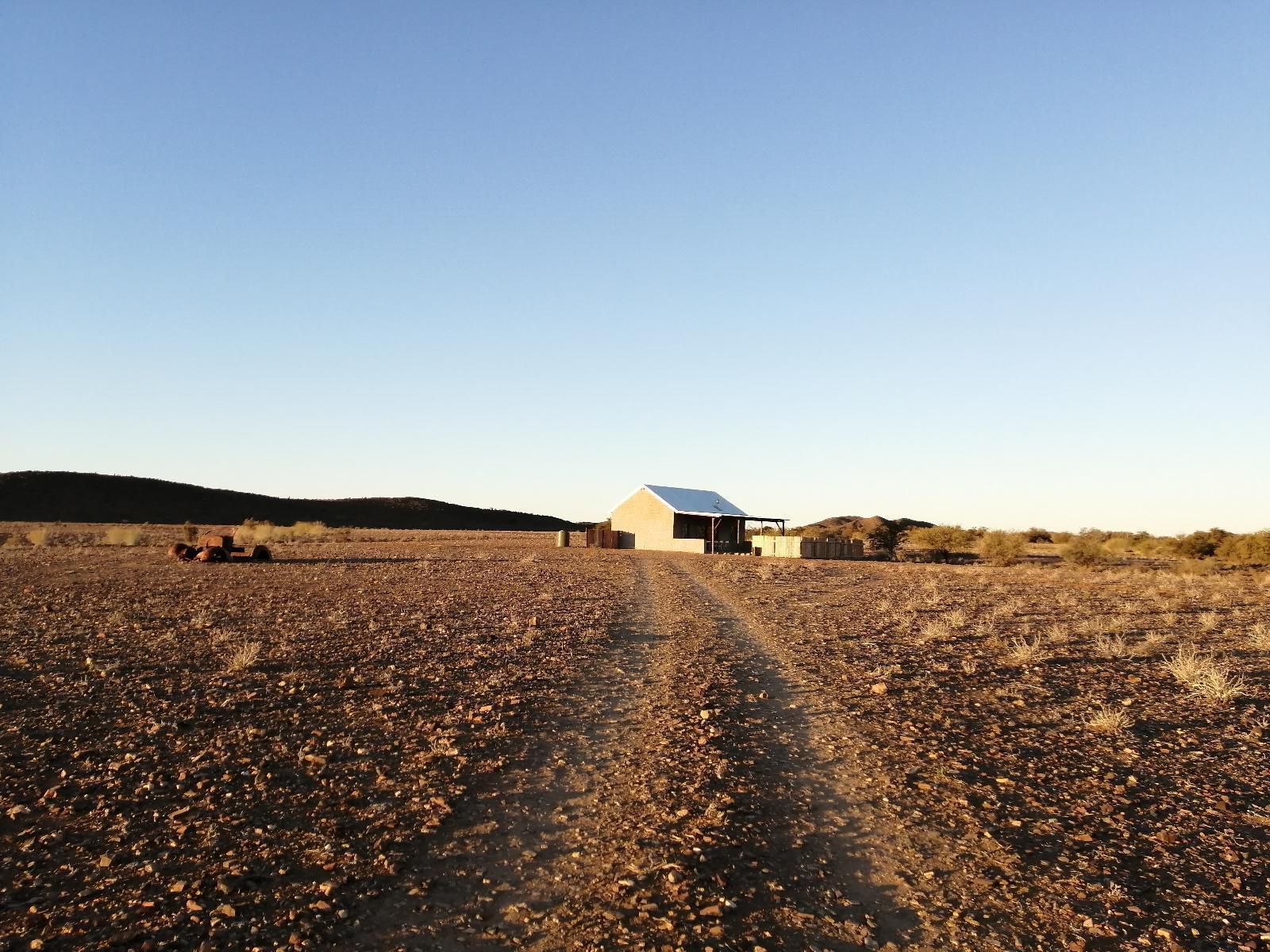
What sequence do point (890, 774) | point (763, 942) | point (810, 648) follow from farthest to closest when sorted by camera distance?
point (810, 648) < point (890, 774) < point (763, 942)

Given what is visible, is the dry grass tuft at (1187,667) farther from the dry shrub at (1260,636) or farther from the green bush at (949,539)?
the green bush at (949,539)

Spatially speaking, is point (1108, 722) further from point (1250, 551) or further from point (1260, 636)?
point (1250, 551)

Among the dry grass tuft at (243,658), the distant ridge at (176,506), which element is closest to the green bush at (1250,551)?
the dry grass tuft at (243,658)

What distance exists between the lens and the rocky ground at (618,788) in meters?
4.55

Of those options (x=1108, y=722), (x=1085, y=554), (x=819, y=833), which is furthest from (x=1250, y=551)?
(x=819, y=833)

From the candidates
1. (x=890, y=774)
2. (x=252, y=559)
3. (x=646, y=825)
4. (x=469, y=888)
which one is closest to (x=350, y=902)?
(x=469, y=888)

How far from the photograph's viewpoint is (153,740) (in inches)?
297

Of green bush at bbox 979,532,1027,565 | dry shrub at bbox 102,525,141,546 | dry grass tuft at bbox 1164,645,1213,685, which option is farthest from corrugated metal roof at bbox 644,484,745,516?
dry grass tuft at bbox 1164,645,1213,685

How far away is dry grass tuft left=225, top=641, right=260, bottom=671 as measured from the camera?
10570 millimetres

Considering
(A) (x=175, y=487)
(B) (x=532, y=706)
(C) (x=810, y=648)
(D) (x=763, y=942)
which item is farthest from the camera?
Result: (A) (x=175, y=487)

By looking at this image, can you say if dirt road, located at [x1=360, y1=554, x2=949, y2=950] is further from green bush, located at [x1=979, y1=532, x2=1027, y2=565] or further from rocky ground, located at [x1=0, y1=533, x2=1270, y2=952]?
green bush, located at [x1=979, y1=532, x2=1027, y2=565]

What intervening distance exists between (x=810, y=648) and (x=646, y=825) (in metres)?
8.21

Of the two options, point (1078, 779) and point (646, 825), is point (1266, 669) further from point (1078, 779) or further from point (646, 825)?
point (646, 825)

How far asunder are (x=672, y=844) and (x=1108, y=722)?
6.11m
